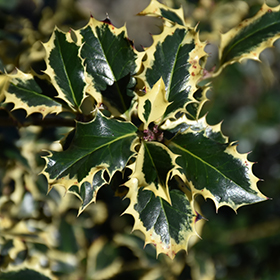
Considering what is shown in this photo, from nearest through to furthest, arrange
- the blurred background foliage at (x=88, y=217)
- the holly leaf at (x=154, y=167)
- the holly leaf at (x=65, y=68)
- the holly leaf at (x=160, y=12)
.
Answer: the holly leaf at (x=154, y=167)
the holly leaf at (x=65, y=68)
the holly leaf at (x=160, y=12)
the blurred background foliage at (x=88, y=217)

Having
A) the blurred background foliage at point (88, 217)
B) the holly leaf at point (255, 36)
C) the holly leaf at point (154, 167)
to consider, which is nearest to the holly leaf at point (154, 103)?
the holly leaf at point (154, 167)

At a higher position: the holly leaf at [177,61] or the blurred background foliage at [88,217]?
the holly leaf at [177,61]

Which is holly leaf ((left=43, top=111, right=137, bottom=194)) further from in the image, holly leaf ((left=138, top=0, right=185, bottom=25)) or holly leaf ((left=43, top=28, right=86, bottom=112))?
holly leaf ((left=138, top=0, right=185, bottom=25))

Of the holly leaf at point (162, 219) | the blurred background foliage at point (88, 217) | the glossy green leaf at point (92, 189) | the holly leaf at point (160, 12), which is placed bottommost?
the blurred background foliage at point (88, 217)

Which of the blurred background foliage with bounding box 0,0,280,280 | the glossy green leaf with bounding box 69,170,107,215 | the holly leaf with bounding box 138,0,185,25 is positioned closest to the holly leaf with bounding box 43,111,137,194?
the glossy green leaf with bounding box 69,170,107,215

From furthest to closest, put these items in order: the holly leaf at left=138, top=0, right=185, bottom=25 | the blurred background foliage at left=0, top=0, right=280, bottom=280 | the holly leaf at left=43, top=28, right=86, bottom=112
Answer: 1. the blurred background foliage at left=0, top=0, right=280, bottom=280
2. the holly leaf at left=138, top=0, right=185, bottom=25
3. the holly leaf at left=43, top=28, right=86, bottom=112

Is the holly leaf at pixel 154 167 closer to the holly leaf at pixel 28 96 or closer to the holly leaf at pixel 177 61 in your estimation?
the holly leaf at pixel 177 61

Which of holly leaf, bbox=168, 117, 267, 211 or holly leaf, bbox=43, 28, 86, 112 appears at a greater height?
holly leaf, bbox=43, 28, 86, 112
